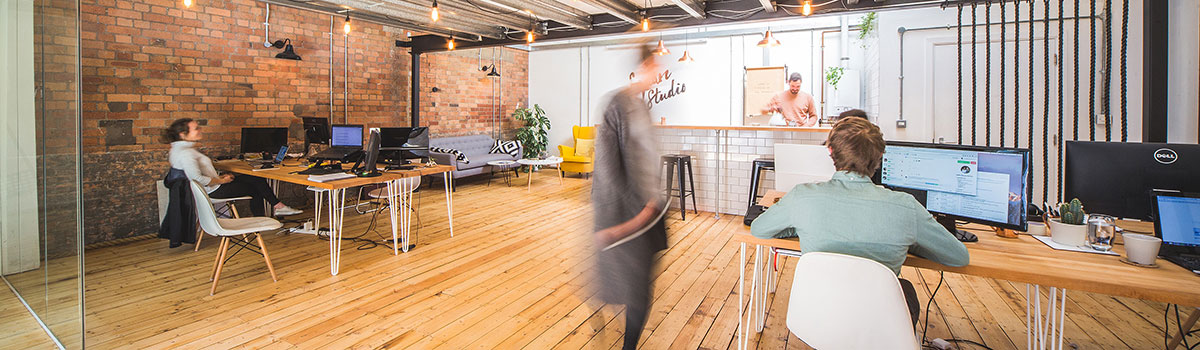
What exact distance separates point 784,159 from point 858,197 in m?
2.55

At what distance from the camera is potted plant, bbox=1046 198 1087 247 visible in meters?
2.04

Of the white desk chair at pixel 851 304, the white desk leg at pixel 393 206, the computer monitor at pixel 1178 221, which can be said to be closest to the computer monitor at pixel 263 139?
the white desk leg at pixel 393 206

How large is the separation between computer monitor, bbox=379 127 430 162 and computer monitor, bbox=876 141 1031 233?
4517 mm

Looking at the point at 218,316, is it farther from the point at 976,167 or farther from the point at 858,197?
the point at 976,167

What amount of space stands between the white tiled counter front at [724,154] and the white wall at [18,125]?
16.4 ft

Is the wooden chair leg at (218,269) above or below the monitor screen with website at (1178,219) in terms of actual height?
below

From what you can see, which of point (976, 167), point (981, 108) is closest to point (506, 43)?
point (981, 108)

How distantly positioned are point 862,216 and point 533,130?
925 cm

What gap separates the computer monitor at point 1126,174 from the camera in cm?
197

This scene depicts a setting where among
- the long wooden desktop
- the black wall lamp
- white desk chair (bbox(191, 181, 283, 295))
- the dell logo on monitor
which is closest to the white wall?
white desk chair (bbox(191, 181, 283, 295))

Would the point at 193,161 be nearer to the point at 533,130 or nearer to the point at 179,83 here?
the point at 179,83

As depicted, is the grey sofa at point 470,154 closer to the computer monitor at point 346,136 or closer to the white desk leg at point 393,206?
the computer monitor at point 346,136

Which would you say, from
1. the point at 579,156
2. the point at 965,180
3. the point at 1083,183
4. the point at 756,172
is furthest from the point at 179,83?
the point at 1083,183

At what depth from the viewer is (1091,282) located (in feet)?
5.47
